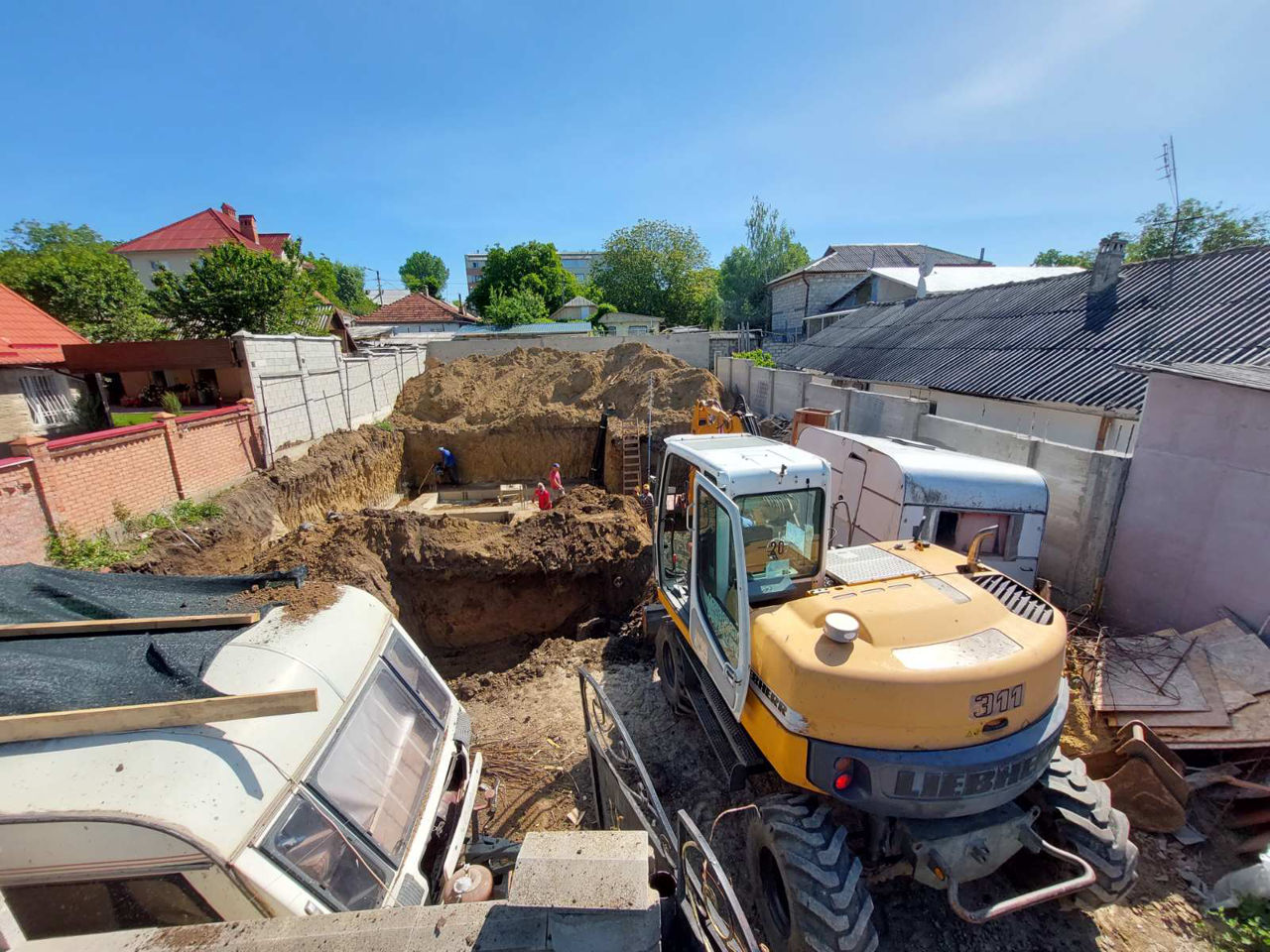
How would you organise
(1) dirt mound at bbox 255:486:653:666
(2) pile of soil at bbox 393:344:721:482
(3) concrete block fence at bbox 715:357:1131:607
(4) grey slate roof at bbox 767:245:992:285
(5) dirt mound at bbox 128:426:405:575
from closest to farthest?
(3) concrete block fence at bbox 715:357:1131:607 < (5) dirt mound at bbox 128:426:405:575 < (1) dirt mound at bbox 255:486:653:666 < (2) pile of soil at bbox 393:344:721:482 < (4) grey slate roof at bbox 767:245:992:285

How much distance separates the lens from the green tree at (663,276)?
139 ft

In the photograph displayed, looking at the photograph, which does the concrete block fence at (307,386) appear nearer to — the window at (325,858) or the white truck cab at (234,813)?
the white truck cab at (234,813)

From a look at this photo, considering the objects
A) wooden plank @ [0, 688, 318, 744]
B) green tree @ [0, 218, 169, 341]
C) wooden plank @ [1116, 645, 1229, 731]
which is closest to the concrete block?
wooden plank @ [0, 688, 318, 744]

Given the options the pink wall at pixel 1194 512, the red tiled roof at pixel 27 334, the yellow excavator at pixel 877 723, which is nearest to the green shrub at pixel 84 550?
the yellow excavator at pixel 877 723

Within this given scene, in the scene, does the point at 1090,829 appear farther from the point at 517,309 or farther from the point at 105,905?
the point at 517,309

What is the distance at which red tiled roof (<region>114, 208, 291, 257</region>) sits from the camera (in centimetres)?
3372

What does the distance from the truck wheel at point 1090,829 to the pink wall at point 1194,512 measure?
3.39 meters

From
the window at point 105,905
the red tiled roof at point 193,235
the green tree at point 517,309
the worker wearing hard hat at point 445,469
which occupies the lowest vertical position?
the worker wearing hard hat at point 445,469

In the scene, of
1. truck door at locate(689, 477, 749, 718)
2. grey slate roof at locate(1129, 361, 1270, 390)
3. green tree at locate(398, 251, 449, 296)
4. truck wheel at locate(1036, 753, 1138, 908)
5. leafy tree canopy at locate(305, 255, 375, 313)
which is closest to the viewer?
truck wheel at locate(1036, 753, 1138, 908)

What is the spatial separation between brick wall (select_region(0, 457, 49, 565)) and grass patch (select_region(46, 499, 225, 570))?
6.3 inches

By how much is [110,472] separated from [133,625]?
21.4 feet

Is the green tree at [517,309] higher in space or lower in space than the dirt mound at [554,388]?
higher

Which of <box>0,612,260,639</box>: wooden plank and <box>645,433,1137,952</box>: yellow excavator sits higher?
<box>0,612,260,639</box>: wooden plank

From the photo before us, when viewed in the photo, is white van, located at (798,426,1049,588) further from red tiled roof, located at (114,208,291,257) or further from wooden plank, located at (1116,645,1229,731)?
red tiled roof, located at (114,208,291,257)
